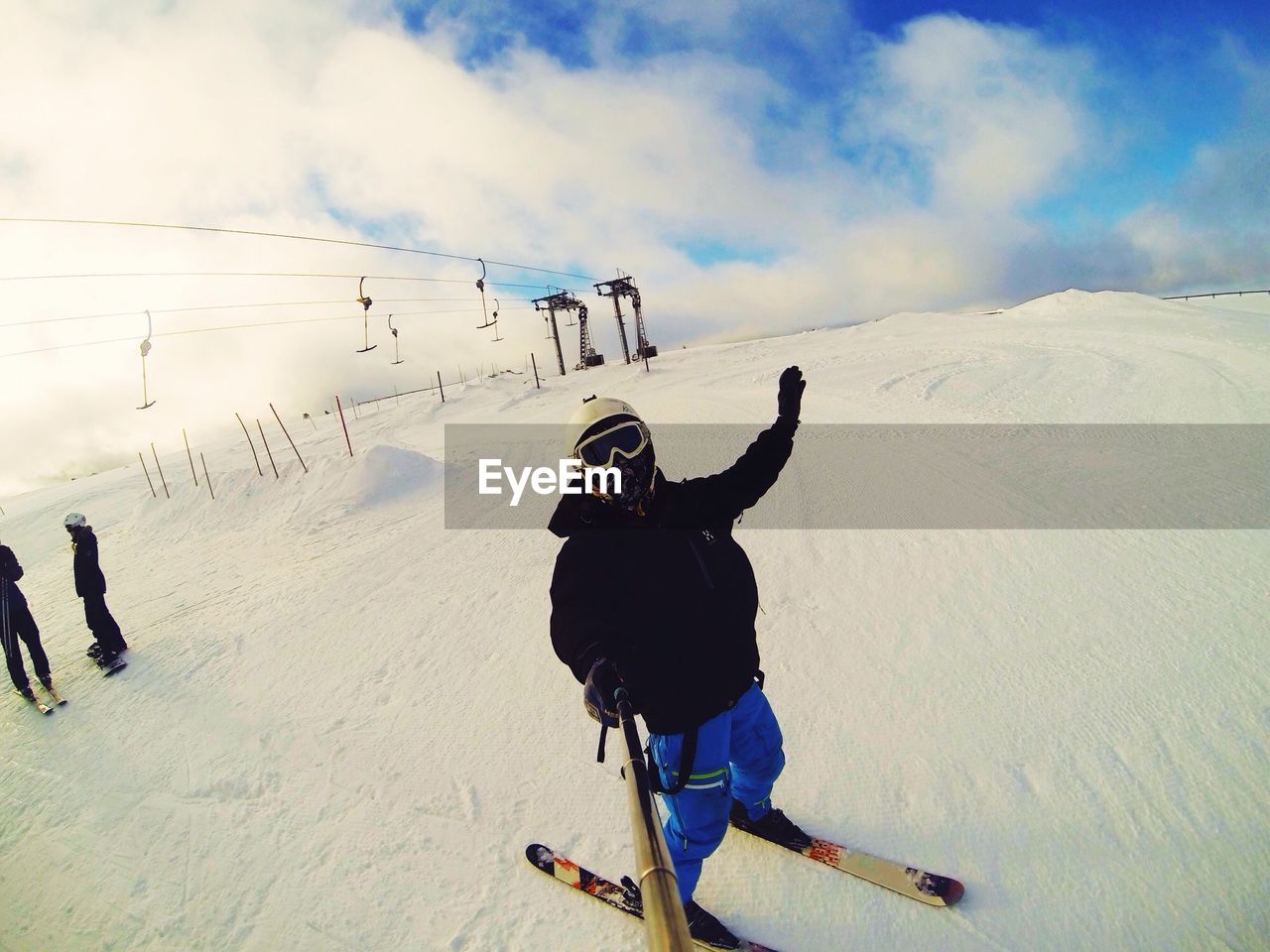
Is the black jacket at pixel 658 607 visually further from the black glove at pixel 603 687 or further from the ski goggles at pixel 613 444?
the ski goggles at pixel 613 444

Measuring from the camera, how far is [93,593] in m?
A: 6.47

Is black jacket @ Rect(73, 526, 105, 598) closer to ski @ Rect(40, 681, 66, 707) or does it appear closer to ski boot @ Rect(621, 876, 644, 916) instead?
ski @ Rect(40, 681, 66, 707)

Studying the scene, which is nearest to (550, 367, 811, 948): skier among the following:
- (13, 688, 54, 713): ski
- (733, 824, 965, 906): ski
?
(733, 824, 965, 906): ski

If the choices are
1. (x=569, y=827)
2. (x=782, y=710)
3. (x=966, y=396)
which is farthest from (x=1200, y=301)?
(x=569, y=827)

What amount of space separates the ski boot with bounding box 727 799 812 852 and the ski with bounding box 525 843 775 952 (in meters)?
0.52

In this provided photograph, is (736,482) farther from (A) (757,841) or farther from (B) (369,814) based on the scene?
(B) (369,814)

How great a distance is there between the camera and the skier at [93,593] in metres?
6.41

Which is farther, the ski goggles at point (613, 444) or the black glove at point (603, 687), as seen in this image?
the ski goggles at point (613, 444)

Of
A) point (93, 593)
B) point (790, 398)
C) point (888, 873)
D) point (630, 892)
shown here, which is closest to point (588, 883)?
point (630, 892)

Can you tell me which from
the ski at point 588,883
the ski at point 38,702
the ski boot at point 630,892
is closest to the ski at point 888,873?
the ski at point 588,883

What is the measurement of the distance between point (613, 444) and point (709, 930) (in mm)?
2499

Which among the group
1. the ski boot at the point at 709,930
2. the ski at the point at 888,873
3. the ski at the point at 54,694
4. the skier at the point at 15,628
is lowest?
the ski at the point at 54,694

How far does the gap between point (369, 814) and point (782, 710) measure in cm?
309

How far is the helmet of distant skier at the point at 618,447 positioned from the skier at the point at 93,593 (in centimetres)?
771
